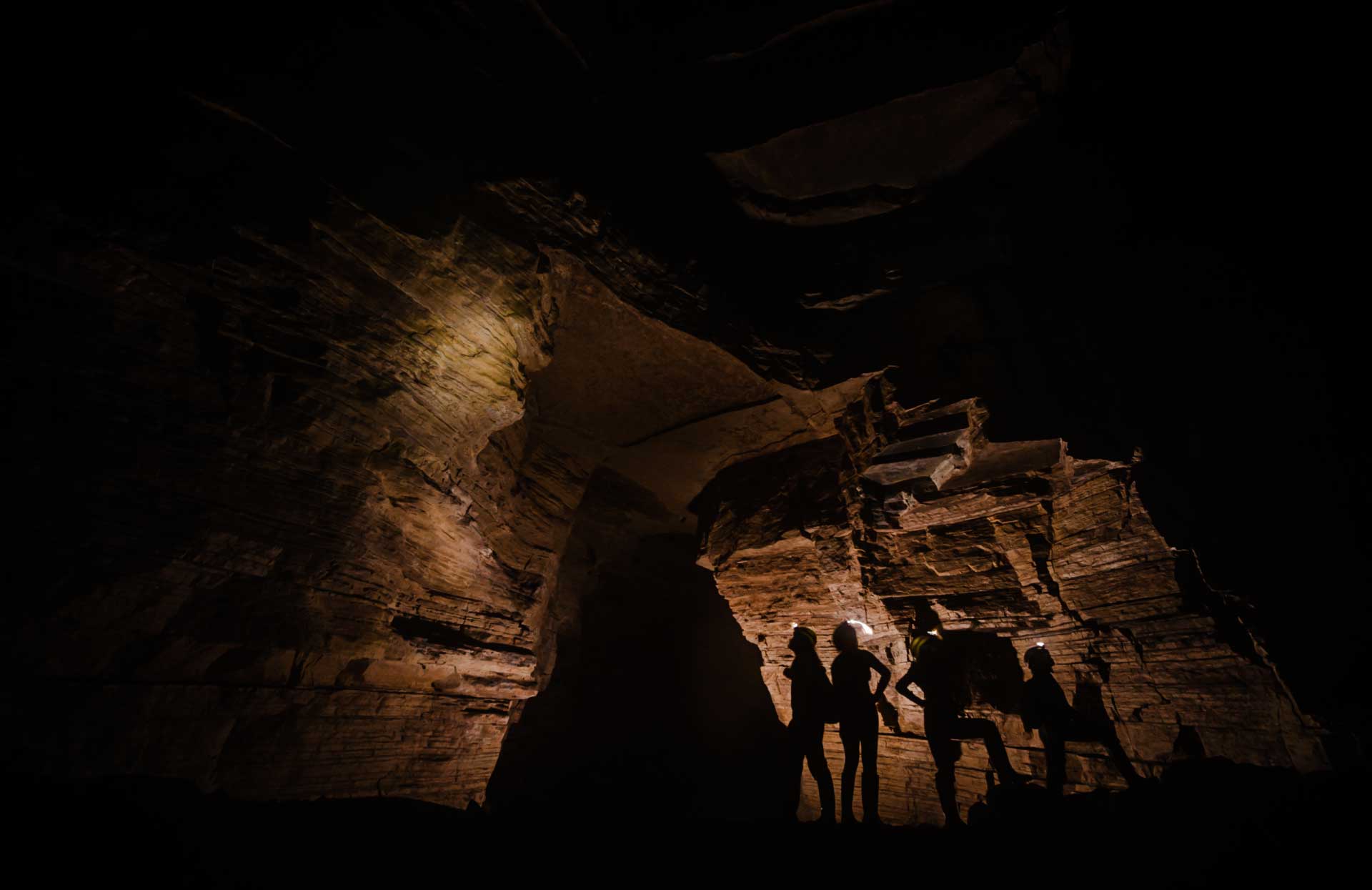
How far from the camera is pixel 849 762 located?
4.28 metres

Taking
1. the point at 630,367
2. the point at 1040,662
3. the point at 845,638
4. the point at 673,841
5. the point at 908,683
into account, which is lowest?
the point at 673,841

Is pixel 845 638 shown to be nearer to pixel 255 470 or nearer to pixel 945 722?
pixel 945 722

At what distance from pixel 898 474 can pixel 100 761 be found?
25.3 feet

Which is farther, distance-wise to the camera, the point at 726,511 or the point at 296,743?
the point at 726,511

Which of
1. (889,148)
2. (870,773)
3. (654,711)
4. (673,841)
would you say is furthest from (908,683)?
(654,711)

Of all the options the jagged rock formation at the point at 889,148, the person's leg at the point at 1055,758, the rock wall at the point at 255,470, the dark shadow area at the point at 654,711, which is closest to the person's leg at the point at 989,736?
the person's leg at the point at 1055,758

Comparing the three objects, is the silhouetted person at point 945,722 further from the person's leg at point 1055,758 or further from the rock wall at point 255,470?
the rock wall at point 255,470

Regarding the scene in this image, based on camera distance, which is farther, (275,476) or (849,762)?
(275,476)

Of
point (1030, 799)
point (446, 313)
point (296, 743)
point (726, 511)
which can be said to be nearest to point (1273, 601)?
point (1030, 799)

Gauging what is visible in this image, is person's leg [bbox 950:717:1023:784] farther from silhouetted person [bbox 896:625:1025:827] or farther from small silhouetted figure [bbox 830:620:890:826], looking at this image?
small silhouetted figure [bbox 830:620:890:826]

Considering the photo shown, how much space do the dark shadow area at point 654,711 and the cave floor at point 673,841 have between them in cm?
763

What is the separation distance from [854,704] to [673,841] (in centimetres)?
194

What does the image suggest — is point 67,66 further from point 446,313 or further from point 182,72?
point 446,313

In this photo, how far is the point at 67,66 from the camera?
12.1 ft
